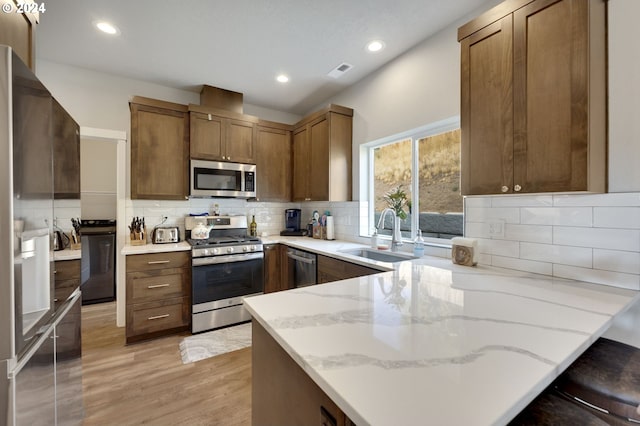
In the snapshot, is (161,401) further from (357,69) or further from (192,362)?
(357,69)

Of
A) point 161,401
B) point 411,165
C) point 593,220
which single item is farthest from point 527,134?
point 161,401

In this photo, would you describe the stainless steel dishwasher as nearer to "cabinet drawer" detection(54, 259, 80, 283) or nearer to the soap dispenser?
the soap dispenser

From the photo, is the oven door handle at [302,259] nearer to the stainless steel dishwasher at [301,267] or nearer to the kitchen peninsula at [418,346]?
the stainless steel dishwasher at [301,267]

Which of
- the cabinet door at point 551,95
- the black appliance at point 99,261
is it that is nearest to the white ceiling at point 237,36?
the cabinet door at point 551,95

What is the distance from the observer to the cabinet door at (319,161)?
3037 mm

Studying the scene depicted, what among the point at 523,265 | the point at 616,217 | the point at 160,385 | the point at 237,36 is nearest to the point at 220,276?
the point at 160,385

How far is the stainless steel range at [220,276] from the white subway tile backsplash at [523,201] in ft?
7.55

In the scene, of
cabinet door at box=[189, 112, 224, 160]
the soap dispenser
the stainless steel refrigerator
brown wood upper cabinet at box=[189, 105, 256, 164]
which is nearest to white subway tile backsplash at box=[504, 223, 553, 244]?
the soap dispenser

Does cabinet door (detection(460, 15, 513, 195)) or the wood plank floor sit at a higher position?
cabinet door (detection(460, 15, 513, 195))

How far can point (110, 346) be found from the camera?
8.14ft

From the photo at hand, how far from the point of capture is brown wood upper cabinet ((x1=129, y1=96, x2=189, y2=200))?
2.74 meters

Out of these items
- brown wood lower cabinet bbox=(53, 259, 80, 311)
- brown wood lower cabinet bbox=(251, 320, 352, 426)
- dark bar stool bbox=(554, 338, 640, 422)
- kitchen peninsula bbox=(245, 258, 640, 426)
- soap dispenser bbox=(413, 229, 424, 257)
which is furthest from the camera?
soap dispenser bbox=(413, 229, 424, 257)

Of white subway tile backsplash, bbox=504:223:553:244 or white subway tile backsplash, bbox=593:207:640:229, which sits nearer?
white subway tile backsplash, bbox=593:207:640:229

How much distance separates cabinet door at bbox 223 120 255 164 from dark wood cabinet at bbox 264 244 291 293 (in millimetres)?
1113
